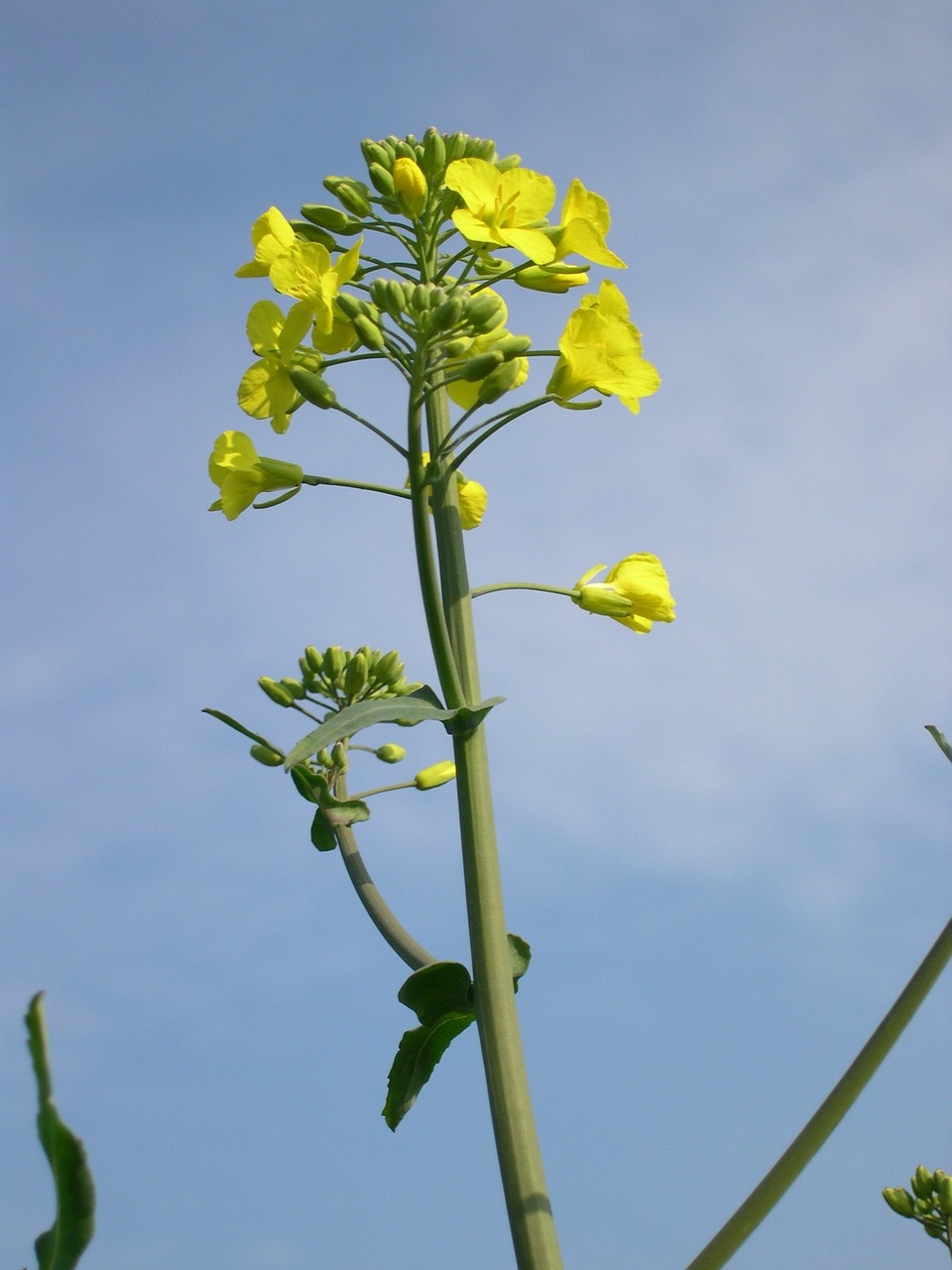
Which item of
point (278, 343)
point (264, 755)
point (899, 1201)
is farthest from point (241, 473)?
point (899, 1201)

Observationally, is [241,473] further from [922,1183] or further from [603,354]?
[922,1183]

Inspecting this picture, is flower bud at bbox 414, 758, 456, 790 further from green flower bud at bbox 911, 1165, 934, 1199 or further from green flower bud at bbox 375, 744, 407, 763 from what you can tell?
green flower bud at bbox 911, 1165, 934, 1199

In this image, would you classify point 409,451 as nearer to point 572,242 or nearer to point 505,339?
point 505,339

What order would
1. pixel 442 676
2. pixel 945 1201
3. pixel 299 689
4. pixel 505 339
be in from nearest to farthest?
1. pixel 442 676
2. pixel 505 339
3. pixel 945 1201
4. pixel 299 689

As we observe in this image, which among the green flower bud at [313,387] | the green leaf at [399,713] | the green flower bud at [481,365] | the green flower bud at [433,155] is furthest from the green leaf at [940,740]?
the green flower bud at [433,155]

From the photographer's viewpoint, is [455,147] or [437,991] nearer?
[437,991]

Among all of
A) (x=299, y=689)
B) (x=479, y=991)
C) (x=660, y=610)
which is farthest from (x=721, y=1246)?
(x=299, y=689)

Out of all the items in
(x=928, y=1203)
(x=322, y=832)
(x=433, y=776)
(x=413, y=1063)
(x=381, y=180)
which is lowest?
(x=928, y=1203)
